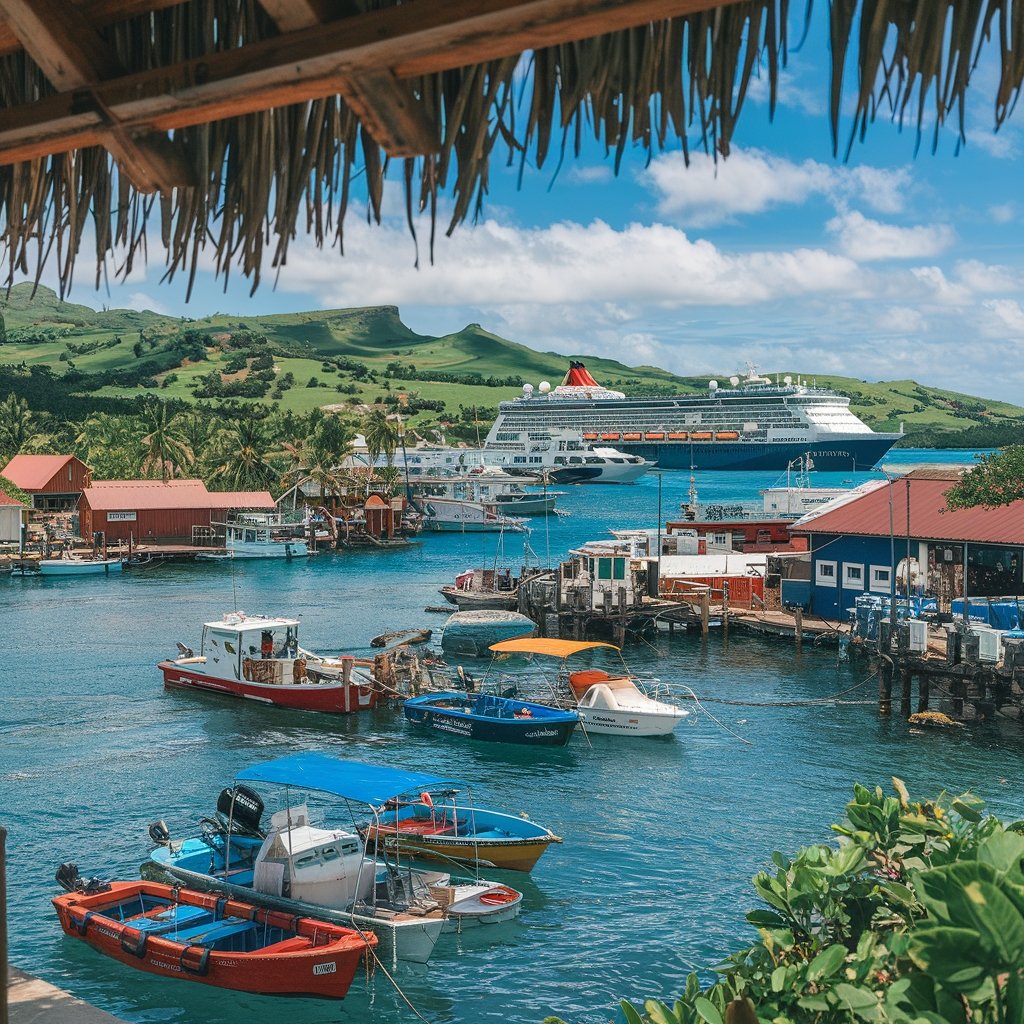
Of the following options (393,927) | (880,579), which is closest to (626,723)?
(393,927)

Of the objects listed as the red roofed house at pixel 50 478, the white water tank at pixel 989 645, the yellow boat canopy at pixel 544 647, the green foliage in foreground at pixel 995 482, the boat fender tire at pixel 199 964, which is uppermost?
the red roofed house at pixel 50 478

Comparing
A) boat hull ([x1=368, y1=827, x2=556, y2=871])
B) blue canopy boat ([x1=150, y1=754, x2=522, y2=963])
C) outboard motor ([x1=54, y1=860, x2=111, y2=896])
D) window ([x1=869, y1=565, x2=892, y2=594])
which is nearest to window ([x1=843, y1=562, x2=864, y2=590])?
window ([x1=869, y1=565, x2=892, y2=594])

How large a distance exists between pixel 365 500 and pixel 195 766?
7024 cm

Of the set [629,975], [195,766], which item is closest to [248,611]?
[195,766]

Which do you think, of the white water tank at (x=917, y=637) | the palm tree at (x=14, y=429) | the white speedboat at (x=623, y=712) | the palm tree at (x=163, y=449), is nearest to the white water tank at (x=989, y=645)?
the white water tank at (x=917, y=637)

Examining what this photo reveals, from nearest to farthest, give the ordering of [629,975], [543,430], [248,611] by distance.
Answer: [629,975], [248,611], [543,430]

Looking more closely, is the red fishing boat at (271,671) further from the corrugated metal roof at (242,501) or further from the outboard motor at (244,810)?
the corrugated metal roof at (242,501)

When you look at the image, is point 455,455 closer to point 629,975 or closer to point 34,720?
point 34,720

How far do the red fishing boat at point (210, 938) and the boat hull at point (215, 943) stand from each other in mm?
15

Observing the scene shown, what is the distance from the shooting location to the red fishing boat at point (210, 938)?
667 inches

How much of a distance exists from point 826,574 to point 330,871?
32883mm

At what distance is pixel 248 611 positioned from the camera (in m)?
58.6

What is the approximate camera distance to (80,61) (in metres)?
3.86

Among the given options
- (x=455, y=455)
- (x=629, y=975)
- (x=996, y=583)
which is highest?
(x=455, y=455)
